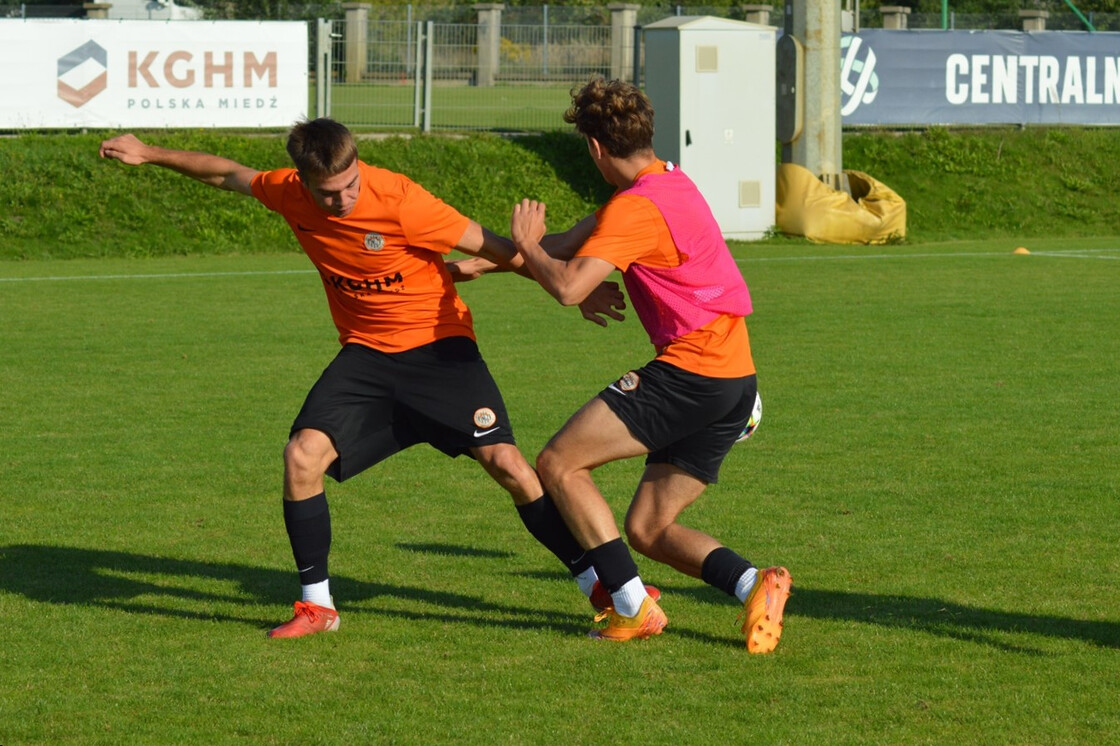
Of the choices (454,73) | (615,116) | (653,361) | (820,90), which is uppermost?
(454,73)

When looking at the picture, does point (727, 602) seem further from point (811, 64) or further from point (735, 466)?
point (811, 64)

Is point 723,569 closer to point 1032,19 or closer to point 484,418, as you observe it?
point 484,418

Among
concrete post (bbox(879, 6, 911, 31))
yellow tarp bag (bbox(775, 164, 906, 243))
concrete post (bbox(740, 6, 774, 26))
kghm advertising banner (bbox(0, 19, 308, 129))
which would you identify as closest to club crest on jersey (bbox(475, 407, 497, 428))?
kghm advertising banner (bbox(0, 19, 308, 129))

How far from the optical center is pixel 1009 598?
632cm

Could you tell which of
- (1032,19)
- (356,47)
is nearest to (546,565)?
(356,47)

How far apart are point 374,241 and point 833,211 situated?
1968 cm

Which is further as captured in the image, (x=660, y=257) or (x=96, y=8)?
(x=96, y=8)

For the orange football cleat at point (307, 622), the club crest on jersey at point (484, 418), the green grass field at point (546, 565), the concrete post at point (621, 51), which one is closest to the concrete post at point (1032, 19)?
the concrete post at point (621, 51)

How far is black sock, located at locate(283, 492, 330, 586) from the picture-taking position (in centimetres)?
601

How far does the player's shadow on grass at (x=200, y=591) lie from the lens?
6273 mm

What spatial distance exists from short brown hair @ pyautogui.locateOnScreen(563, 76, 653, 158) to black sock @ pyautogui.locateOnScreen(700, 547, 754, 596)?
1482mm

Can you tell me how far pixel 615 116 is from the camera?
5.48 m

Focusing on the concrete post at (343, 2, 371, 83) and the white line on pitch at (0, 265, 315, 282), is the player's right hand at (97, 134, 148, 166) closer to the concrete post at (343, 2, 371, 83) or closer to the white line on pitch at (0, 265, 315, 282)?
the white line on pitch at (0, 265, 315, 282)

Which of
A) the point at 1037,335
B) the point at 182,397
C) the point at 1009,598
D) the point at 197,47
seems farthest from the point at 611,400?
the point at 197,47
